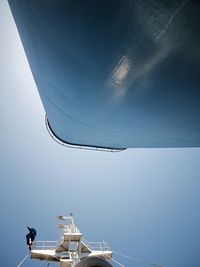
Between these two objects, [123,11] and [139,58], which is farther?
[139,58]

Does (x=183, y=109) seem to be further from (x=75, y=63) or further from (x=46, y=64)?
(x=46, y=64)

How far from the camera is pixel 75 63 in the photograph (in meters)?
3.39

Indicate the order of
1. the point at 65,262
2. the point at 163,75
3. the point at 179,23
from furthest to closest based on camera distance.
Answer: the point at 65,262
the point at 163,75
the point at 179,23

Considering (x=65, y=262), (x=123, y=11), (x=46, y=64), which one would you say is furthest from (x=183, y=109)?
(x=65, y=262)

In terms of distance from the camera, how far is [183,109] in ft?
13.2

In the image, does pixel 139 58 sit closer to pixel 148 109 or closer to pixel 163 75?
pixel 163 75

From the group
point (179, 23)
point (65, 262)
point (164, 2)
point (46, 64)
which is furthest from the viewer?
point (65, 262)

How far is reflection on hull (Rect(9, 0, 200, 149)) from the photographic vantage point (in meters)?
2.13

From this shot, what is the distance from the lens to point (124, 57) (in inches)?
110

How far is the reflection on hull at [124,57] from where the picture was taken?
2129mm

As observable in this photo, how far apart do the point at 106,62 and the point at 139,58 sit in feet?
1.68

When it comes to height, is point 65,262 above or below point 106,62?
below

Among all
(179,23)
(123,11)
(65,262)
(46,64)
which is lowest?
(65,262)

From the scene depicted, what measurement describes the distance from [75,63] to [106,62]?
615 millimetres
